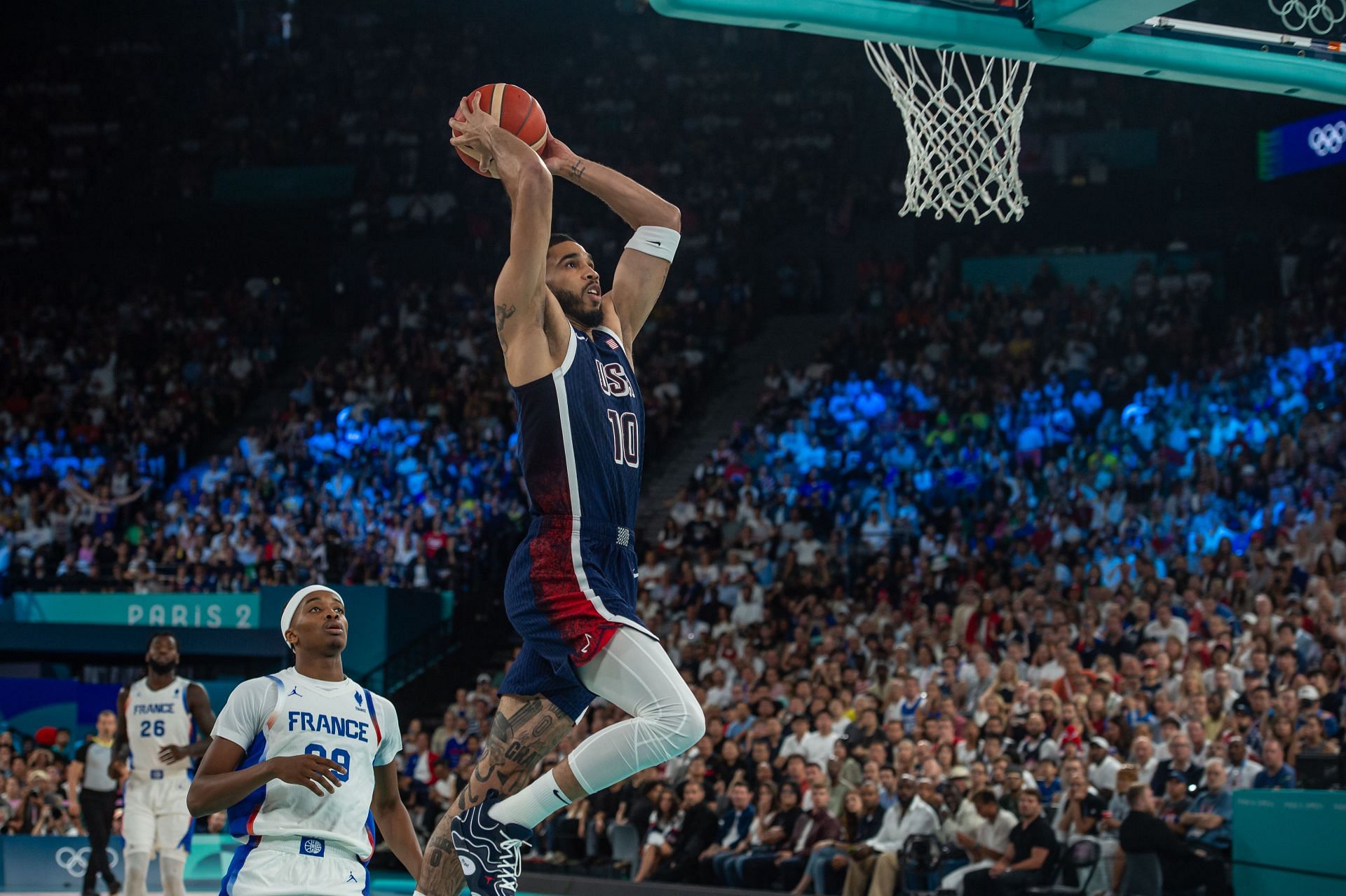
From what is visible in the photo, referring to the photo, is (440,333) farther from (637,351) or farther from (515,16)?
(515,16)

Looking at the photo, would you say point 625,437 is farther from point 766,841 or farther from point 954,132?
point 766,841

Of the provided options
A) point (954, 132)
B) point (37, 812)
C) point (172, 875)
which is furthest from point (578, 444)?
point (37, 812)

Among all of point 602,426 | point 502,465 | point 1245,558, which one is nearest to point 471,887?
point 602,426

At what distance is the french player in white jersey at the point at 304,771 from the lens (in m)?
4.93

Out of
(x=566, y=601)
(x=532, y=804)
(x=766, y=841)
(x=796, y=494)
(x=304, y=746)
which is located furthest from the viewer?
(x=796, y=494)

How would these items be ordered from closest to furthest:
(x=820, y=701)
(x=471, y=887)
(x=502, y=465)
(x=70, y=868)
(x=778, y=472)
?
1. (x=471, y=887)
2. (x=820, y=701)
3. (x=70, y=868)
4. (x=778, y=472)
5. (x=502, y=465)

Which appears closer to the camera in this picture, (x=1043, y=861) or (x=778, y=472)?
(x=1043, y=861)

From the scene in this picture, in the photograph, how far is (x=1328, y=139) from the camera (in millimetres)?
21531

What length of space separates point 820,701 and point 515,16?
67.7 feet

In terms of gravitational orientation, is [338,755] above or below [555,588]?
below

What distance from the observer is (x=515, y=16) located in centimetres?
3108

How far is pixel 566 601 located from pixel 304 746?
3.34 feet

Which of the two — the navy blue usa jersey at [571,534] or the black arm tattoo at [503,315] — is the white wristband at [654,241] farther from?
the black arm tattoo at [503,315]

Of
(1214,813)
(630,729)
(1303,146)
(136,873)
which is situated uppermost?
(1303,146)
